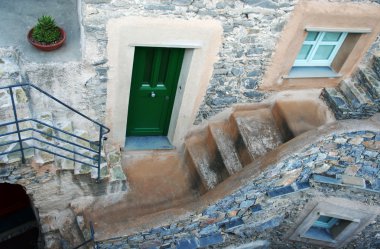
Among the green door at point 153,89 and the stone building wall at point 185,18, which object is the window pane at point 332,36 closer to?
the stone building wall at point 185,18

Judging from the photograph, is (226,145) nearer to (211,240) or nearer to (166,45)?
(211,240)

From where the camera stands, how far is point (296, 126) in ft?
22.1

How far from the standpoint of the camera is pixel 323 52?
22.5ft

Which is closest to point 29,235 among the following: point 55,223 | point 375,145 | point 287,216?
point 55,223

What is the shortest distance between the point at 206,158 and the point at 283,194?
1380 millimetres

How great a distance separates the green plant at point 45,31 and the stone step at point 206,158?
2868mm

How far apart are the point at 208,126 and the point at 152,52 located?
1.76 meters

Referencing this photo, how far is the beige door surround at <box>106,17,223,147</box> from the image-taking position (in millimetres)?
5305

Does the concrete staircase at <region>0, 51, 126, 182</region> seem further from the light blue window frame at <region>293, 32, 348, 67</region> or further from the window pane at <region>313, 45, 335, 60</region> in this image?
the window pane at <region>313, 45, 335, 60</region>

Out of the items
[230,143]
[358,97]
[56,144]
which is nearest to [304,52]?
[358,97]

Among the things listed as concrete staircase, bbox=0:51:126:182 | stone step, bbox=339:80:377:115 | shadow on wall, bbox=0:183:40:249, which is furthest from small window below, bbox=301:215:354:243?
shadow on wall, bbox=0:183:40:249

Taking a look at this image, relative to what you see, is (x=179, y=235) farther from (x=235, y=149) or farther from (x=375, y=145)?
(x=375, y=145)

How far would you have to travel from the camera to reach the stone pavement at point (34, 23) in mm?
5473

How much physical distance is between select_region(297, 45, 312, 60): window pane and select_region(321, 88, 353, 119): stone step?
79cm
